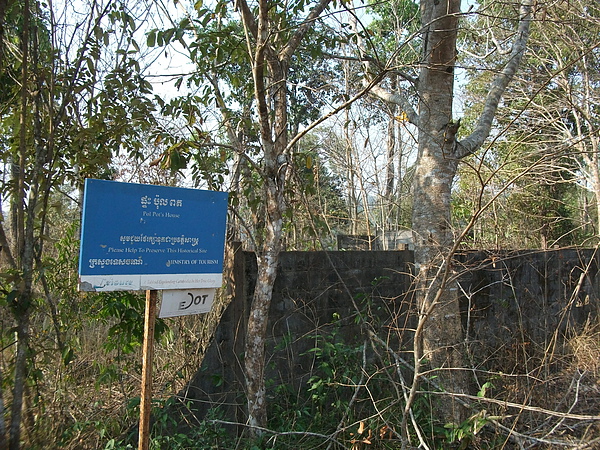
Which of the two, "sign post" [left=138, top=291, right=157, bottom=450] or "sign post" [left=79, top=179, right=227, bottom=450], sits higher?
"sign post" [left=79, top=179, right=227, bottom=450]

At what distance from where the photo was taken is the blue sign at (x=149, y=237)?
2848mm

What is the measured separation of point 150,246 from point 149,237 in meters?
0.05

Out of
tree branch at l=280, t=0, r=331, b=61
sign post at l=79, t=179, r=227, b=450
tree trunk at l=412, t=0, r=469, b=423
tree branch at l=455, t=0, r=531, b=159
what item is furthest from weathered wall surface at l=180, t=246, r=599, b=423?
tree branch at l=280, t=0, r=331, b=61

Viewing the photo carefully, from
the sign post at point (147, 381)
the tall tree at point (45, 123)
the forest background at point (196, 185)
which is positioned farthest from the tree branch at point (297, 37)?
the sign post at point (147, 381)

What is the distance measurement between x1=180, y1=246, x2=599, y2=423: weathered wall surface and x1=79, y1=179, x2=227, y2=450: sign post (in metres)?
0.89

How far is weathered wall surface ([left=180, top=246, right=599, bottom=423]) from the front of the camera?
417 cm

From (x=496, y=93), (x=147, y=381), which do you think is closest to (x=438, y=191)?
(x=496, y=93)

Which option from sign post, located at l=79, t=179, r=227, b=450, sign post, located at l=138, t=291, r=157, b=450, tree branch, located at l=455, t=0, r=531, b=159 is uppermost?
tree branch, located at l=455, t=0, r=531, b=159

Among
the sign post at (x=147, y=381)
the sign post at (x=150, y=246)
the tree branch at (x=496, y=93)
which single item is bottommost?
the sign post at (x=147, y=381)

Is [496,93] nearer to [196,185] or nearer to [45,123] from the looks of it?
[196,185]

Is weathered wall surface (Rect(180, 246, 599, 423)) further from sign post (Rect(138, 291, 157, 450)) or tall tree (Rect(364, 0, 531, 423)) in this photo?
sign post (Rect(138, 291, 157, 450))

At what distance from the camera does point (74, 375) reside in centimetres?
415

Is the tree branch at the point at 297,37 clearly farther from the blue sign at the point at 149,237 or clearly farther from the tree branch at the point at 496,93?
the tree branch at the point at 496,93

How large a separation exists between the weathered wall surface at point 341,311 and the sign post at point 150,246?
89cm
